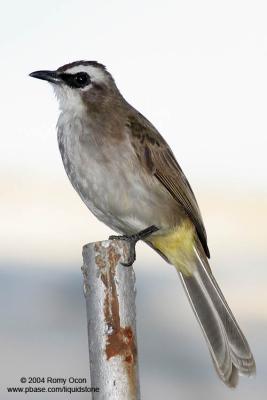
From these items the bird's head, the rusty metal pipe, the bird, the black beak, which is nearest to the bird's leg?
the bird

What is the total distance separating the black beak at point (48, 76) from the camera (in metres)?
7.35

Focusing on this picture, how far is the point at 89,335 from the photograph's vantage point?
4.62 metres

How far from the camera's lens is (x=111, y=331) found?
14.9 ft

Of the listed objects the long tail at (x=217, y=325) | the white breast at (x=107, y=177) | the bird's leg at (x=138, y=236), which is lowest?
the long tail at (x=217, y=325)

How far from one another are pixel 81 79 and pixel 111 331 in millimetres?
3425

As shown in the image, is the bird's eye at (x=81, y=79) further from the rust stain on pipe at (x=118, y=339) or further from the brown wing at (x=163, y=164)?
the rust stain on pipe at (x=118, y=339)

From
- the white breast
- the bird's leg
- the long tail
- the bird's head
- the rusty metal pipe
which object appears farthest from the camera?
the bird's head

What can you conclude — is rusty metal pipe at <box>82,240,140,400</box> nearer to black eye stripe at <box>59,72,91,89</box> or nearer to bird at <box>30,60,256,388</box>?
bird at <box>30,60,256,388</box>

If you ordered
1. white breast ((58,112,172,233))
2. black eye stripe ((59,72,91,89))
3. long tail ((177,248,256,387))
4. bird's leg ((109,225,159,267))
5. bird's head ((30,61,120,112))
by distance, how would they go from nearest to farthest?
long tail ((177,248,256,387)) < bird's leg ((109,225,159,267)) < white breast ((58,112,172,233)) < bird's head ((30,61,120,112)) < black eye stripe ((59,72,91,89))

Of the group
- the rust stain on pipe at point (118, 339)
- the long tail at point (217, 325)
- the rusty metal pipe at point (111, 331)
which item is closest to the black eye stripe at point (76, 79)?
the long tail at point (217, 325)

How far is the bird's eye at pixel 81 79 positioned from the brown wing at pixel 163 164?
1.75 feet

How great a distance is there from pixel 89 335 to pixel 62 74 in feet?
11.1

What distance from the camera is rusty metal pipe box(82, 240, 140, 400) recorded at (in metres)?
4.44

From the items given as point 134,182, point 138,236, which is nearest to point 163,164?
point 134,182
